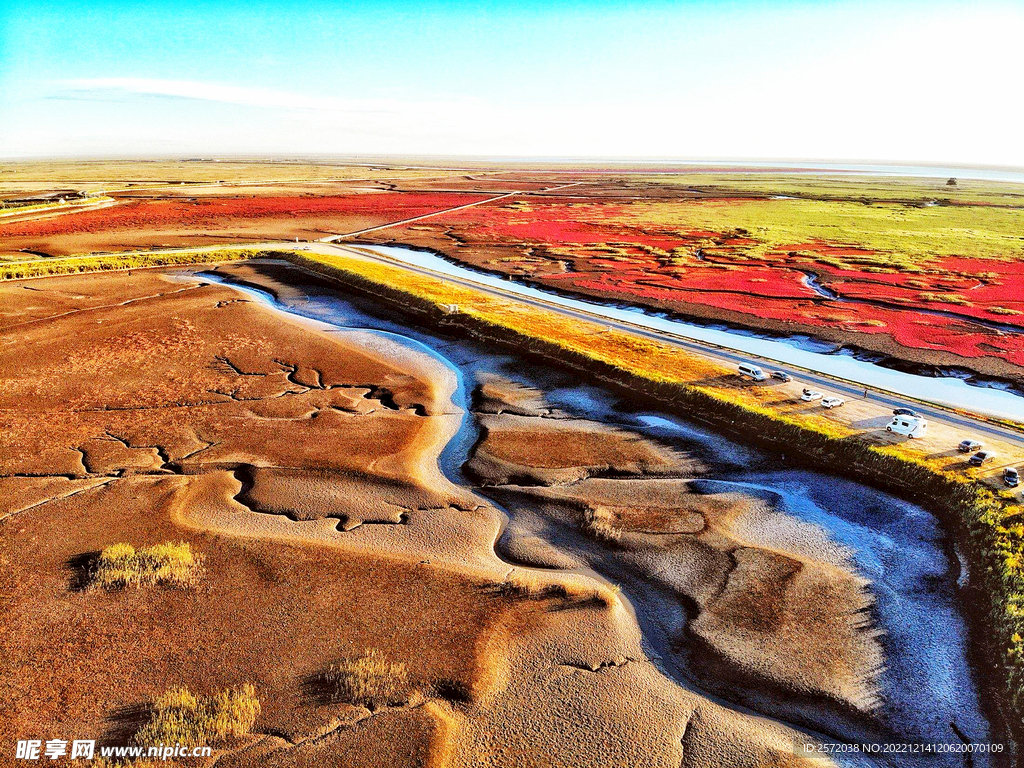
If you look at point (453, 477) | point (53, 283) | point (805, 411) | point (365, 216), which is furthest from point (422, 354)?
point (365, 216)

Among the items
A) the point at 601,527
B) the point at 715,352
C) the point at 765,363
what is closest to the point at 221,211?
the point at 715,352

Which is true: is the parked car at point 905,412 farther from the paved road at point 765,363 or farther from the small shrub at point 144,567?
the small shrub at point 144,567

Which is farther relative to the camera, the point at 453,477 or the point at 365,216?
the point at 365,216

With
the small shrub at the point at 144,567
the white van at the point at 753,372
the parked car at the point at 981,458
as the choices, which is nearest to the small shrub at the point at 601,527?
the small shrub at the point at 144,567

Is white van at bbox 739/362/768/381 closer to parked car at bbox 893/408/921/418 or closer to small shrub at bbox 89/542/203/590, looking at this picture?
parked car at bbox 893/408/921/418

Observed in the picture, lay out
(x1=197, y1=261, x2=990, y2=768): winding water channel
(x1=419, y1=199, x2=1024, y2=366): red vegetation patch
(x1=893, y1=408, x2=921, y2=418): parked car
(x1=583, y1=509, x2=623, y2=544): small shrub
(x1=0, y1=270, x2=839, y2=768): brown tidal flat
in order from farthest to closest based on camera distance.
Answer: (x1=419, y1=199, x2=1024, y2=366): red vegetation patch
(x1=893, y1=408, x2=921, y2=418): parked car
(x1=583, y1=509, x2=623, y2=544): small shrub
(x1=197, y1=261, x2=990, y2=768): winding water channel
(x1=0, y1=270, x2=839, y2=768): brown tidal flat

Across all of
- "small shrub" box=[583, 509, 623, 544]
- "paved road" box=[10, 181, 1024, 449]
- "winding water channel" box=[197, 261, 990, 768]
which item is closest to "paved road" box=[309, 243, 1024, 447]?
"paved road" box=[10, 181, 1024, 449]

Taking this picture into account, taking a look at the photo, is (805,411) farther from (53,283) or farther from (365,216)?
(365,216)
